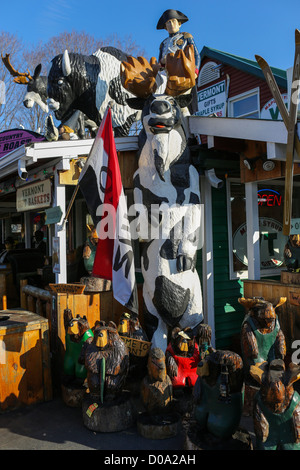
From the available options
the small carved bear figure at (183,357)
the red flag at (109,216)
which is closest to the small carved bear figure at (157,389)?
the small carved bear figure at (183,357)

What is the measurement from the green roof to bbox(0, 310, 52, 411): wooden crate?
820 centimetres

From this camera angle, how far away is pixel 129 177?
17.7ft

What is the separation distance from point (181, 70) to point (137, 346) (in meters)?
3.17

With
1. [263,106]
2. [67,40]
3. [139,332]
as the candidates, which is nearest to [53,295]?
[139,332]

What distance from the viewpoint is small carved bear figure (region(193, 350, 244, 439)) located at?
2.90 metres

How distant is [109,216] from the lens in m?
4.06

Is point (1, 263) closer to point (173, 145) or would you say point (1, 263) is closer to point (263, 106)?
point (173, 145)

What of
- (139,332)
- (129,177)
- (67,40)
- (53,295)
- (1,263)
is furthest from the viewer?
(67,40)

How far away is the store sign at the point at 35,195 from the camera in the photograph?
5.18m

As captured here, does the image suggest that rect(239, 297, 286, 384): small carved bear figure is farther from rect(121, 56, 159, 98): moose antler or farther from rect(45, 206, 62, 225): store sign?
rect(121, 56, 159, 98): moose antler

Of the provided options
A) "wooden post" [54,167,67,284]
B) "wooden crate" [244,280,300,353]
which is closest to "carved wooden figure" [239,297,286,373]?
"wooden crate" [244,280,300,353]

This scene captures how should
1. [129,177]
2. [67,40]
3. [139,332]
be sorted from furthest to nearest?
[67,40] < [129,177] < [139,332]

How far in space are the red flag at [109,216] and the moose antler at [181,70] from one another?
3.53 ft
